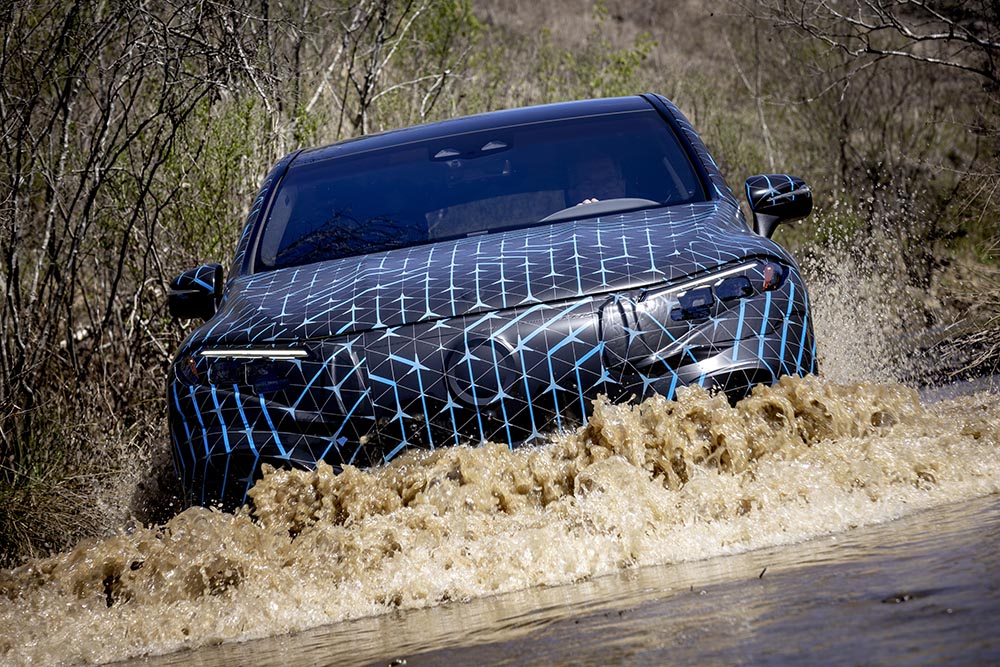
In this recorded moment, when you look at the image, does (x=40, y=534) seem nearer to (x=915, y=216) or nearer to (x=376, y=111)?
(x=376, y=111)

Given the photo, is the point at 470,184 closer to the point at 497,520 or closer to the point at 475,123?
the point at 475,123

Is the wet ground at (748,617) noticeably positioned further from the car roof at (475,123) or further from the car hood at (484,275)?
the car roof at (475,123)

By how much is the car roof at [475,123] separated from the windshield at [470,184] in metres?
0.06

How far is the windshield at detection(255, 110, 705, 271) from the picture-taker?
516cm

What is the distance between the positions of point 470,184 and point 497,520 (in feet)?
6.82

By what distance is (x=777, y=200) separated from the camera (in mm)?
5195

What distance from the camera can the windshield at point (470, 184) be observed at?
203 inches

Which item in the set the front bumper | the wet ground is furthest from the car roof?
the wet ground

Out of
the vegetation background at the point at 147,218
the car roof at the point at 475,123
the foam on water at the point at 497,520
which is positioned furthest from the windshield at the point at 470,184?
the vegetation background at the point at 147,218

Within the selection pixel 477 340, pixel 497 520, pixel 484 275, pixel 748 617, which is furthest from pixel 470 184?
pixel 748 617

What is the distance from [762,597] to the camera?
282 cm

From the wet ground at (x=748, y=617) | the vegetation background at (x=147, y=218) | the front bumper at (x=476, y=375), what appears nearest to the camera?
the wet ground at (x=748, y=617)

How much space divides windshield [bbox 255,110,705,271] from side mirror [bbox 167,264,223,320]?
0.25 meters

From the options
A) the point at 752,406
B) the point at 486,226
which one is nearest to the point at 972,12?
the point at 486,226
